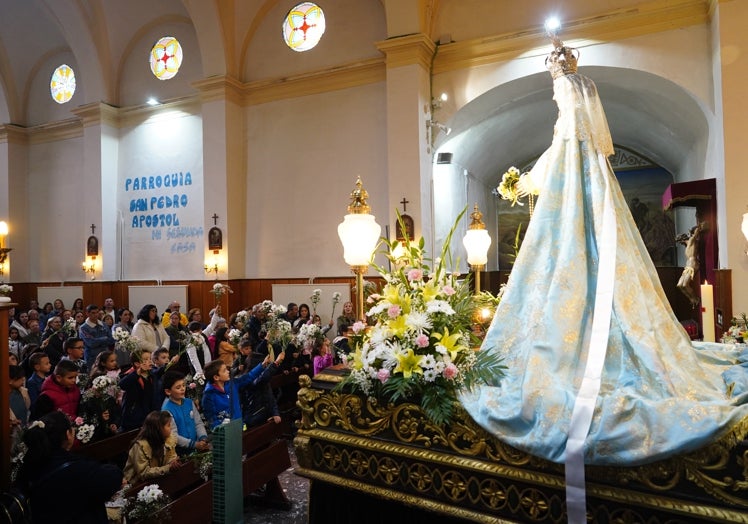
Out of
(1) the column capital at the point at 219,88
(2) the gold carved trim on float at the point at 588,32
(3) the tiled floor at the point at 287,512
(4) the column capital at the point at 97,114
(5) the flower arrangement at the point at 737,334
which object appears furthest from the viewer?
(4) the column capital at the point at 97,114

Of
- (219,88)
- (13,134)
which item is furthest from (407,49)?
(13,134)

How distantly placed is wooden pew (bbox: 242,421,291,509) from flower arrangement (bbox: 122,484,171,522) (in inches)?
43.9

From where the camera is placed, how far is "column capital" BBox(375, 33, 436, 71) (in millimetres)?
10258

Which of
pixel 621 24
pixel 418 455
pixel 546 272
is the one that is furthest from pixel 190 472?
pixel 621 24

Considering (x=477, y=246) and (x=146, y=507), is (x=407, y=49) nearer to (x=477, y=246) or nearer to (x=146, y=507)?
(x=477, y=246)

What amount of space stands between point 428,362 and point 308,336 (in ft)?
14.6

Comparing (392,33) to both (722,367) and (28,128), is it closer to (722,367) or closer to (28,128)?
(722,367)

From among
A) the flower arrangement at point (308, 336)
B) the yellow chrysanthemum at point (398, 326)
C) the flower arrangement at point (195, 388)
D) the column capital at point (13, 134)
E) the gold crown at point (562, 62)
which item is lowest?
the flower arrangement at point (195, 388)

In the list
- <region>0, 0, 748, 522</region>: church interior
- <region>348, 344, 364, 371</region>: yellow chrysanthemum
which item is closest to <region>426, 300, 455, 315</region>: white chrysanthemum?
<region>348, 344, 364, 371</region>: yellow chrysanthemum

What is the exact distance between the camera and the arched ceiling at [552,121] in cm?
1001

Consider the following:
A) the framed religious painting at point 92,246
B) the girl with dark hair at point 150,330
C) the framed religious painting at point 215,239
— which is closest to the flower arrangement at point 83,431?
the girl with dark hair at point 150,330

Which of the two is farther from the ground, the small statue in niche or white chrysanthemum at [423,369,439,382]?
the small statue in niche

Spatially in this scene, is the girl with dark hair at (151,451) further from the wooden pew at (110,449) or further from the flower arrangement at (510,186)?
the flower arrangement at (510,186)

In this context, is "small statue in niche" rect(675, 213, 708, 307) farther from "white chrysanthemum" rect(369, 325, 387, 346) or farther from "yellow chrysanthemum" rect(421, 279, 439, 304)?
"white chrysanthemum" rect(369, 325, 387, 346)
